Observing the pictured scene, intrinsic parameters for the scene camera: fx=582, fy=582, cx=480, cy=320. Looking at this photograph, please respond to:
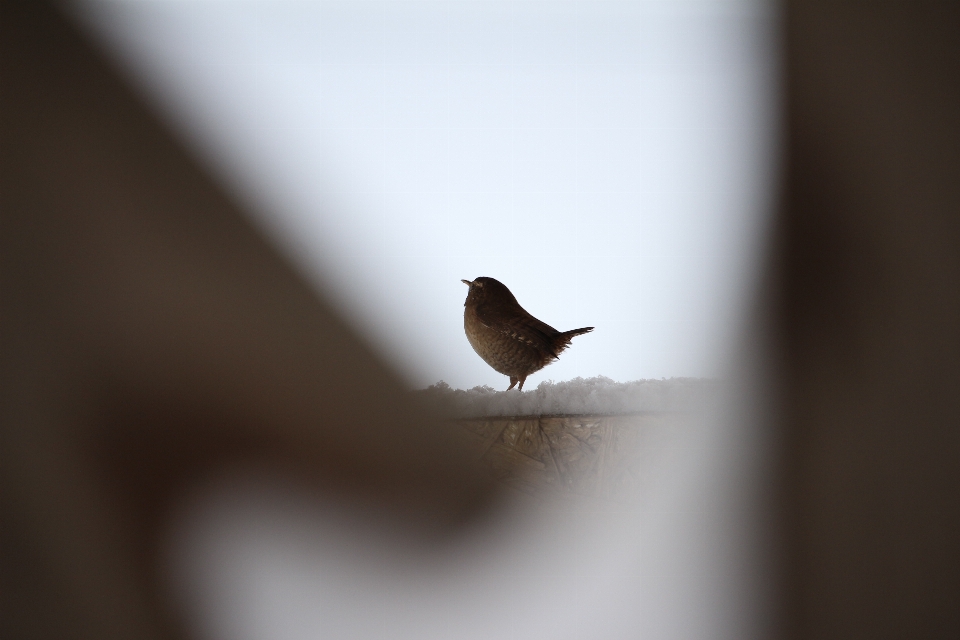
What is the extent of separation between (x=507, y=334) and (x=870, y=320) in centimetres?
60

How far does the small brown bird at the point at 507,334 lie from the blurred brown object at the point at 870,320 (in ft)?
1.36

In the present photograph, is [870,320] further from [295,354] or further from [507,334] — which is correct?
[295,354]

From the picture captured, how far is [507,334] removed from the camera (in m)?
0.83

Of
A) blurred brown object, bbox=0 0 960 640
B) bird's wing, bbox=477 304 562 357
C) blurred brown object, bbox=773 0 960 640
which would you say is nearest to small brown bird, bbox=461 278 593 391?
bird's wing, bbox=477 304 562 357

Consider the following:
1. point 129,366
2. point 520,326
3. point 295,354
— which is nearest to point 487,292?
point 520,326

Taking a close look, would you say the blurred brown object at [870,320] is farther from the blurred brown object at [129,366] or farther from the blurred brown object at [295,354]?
the blurred brown object at [129,366]

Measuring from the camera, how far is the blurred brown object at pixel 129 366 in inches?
34.8

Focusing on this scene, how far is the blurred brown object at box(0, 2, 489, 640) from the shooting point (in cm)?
88

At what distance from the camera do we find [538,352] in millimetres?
858

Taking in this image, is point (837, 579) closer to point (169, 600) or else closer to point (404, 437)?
point (404, 437)

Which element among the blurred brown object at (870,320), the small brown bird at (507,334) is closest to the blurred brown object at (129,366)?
the small brown bird at (507,334)

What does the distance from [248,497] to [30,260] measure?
510 mm

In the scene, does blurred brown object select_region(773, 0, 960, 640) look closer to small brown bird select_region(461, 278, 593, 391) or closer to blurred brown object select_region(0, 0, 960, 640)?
blurred brown object select_region(0, 0, 960, 640)

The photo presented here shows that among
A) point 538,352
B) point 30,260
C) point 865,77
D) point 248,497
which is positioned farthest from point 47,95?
point 865,77
